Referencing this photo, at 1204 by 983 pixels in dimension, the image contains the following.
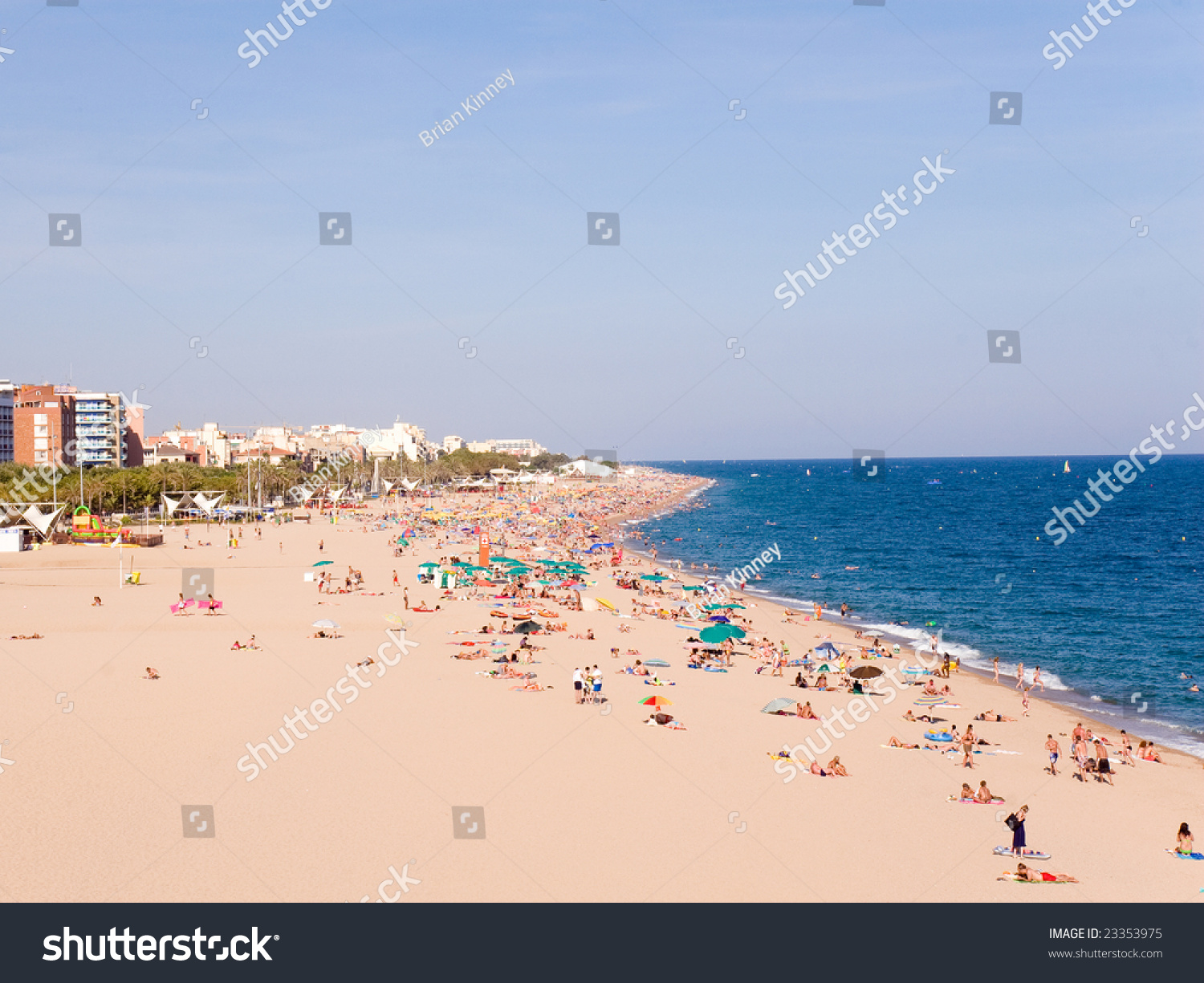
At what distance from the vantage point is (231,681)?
21.4 meters

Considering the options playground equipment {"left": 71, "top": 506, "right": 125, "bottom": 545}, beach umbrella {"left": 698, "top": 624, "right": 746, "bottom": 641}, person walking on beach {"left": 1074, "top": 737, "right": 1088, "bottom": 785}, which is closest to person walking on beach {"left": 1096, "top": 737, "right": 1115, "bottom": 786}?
person walking on beach {"left": 1074, "top": 737, "right": 1088, "bottom": 785}

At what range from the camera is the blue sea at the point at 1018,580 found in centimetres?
2808

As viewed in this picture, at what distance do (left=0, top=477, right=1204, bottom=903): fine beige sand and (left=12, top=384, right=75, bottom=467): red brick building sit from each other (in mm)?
88548

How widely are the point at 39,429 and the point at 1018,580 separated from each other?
97390 mm

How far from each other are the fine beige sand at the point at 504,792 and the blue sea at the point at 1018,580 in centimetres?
520

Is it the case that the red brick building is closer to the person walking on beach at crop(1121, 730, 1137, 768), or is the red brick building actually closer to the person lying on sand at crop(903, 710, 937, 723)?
the person lying on sand at crop(903, 710, 937, 723)

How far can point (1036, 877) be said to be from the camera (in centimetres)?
1266

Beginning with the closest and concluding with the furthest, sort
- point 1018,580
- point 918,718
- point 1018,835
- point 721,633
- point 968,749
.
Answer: point 1018,835
point 968,749
point 918,718
point 721,633
point 1018,580

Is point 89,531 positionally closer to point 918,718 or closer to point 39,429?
point 918,718

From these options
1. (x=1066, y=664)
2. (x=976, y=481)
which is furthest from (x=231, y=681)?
(x=976, y=481)

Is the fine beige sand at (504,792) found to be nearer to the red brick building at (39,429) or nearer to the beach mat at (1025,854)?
the beach mat at (1025,854)

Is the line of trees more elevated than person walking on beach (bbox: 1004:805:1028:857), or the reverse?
the line of trees

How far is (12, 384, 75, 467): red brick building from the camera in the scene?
103 m

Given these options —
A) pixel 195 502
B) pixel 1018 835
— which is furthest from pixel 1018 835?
pixel 195 502
